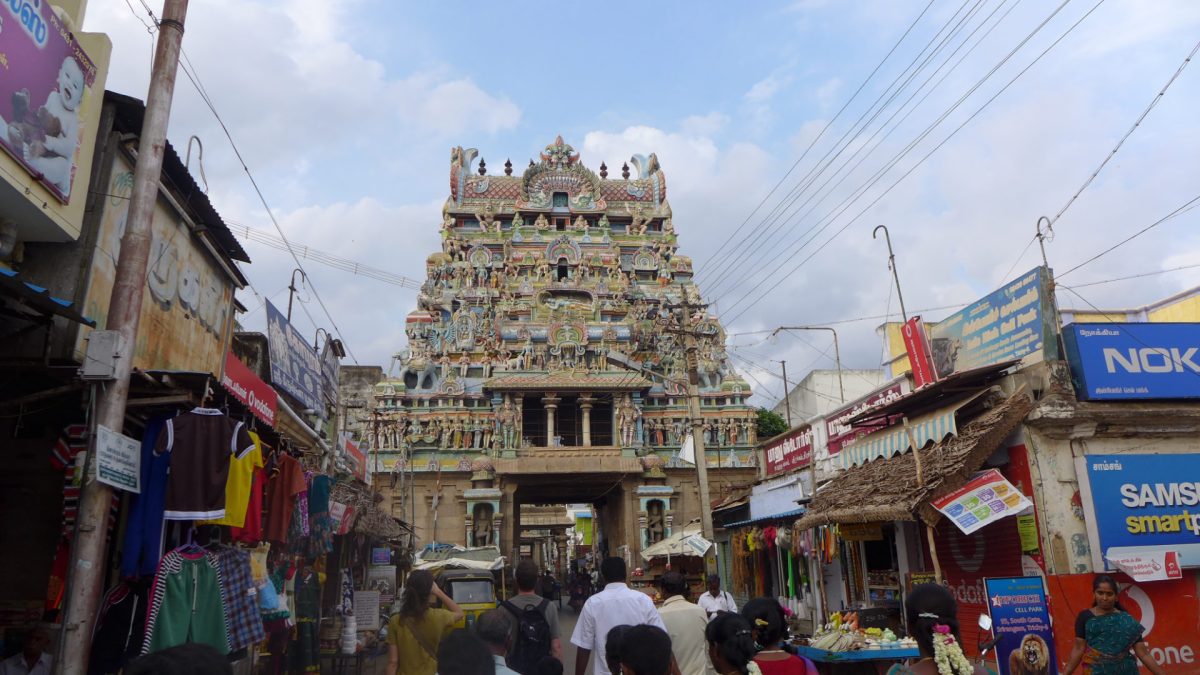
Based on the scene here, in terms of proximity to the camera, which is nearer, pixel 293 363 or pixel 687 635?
pixel 687 635

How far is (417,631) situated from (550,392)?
27.1 meters

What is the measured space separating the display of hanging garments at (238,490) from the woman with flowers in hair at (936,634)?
5836 mm

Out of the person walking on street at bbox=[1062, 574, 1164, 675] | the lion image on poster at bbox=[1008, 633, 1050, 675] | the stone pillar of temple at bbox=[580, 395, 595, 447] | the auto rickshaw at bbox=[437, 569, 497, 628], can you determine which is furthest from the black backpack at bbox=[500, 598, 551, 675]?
the stone pillar of temple at bbox=[580, 395, 595, 447]

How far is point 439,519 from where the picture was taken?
3066cm

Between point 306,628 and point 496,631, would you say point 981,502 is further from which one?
point 306,628

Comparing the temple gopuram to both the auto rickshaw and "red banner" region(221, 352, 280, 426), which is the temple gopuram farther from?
"red banner" region(221, 352, 280, 426)

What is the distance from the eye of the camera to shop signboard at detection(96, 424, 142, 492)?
19.1 ft

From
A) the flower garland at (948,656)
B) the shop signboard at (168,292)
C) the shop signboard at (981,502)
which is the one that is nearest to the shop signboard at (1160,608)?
the shop signboard at (981,502)

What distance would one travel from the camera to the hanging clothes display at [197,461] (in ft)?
22.0

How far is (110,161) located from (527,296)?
29691 mm

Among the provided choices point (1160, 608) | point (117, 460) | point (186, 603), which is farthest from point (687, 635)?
point (1160, 608)

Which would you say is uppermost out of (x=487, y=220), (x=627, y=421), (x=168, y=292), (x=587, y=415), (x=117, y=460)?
(x=487, y=220)

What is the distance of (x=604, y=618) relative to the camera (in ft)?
17.5

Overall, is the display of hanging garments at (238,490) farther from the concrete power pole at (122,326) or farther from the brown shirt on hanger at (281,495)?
the brown shirt on hanger at (281,495)
